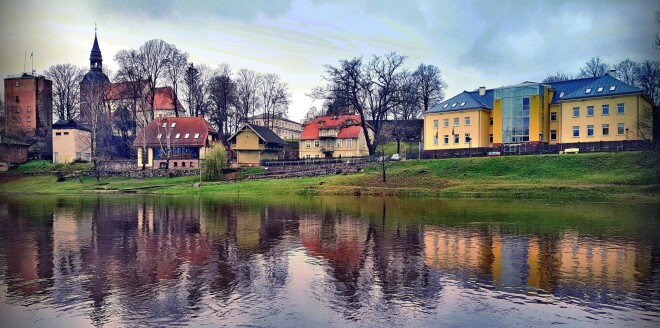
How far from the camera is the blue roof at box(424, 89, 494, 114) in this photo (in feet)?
225

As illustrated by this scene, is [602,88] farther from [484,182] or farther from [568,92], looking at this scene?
[484,182]

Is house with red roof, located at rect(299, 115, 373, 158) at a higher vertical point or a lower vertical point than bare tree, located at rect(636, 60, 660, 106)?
lower

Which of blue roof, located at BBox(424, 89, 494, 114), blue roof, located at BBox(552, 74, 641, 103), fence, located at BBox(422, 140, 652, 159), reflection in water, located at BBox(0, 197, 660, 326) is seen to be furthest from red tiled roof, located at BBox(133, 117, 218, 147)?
blue roof, located at BBox(552, 74, 641, 103)

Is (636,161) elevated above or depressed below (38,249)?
above

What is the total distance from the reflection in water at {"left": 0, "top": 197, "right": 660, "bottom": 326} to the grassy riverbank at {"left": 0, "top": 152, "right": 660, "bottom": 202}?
1397 cm

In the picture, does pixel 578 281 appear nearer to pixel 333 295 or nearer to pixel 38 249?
pixel 333 295

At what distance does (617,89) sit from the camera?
58.4m

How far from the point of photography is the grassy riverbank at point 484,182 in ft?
133

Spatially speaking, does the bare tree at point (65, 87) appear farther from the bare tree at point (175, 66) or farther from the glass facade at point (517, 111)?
the glass facade at point (517, 111)

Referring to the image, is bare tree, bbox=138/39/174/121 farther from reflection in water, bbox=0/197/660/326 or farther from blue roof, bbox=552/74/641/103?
blue roof, bbox=552/74/641/103

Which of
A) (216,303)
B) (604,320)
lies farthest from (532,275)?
(216,303)

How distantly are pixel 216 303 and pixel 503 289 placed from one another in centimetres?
→ 758

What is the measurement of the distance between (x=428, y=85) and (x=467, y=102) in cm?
3234

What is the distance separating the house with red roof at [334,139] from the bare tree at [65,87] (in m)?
50.6
